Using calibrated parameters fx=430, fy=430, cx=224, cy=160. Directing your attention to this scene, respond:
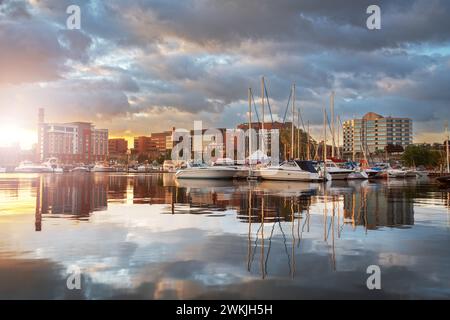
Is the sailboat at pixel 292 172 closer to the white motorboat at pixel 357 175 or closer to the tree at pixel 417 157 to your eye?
the white motorboat at pixel 357 175

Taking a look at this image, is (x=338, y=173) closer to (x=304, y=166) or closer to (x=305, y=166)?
(x=305, y=166)

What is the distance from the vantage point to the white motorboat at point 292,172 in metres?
55.7

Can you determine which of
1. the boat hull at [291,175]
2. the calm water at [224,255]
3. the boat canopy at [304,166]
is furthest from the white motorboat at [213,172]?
the calm water at [224,255]

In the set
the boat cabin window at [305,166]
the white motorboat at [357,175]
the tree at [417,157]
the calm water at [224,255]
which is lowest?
the calm water at [224,255]

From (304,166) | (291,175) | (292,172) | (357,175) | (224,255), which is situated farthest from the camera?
(357,175)

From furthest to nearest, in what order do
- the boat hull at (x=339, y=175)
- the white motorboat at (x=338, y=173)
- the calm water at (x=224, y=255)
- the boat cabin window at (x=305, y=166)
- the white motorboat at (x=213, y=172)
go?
the boat hull at (x=339, y=175)
the white motorboat at (x=338, y=173)
the white motorboat at (x=213, y=172)
the boat cabin window at (x=305, y=166)
the calm water at (x=224, y=255)

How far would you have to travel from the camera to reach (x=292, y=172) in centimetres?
5597

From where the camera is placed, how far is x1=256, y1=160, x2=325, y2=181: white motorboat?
55.7 m

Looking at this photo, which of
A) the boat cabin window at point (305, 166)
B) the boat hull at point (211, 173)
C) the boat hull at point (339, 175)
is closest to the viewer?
the boat cabin window at point (305, 166)

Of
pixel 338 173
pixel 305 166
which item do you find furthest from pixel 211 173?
pixel 338 173
